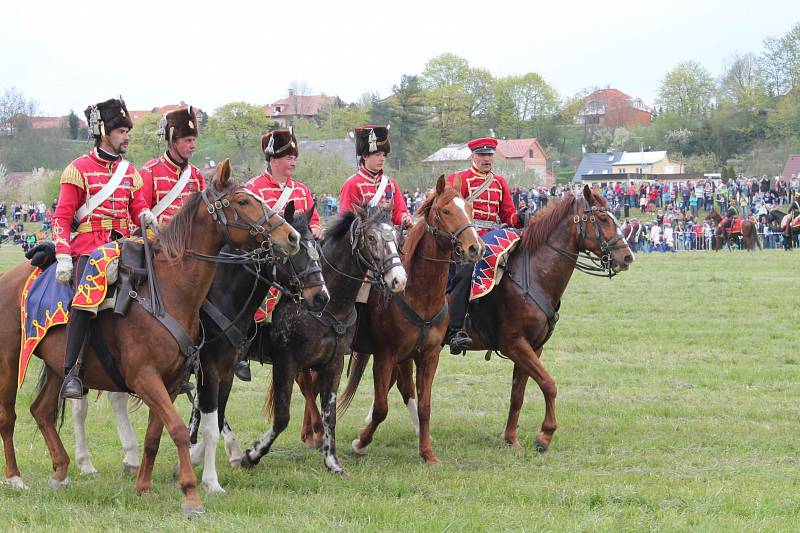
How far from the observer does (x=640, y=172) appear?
281 ft

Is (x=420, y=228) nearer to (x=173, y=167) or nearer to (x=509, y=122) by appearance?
(x=173, y=167)

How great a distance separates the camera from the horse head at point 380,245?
324 inches

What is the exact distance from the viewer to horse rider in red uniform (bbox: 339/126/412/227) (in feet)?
32.6

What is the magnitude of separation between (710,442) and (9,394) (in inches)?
250

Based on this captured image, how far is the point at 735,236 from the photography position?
3872cm

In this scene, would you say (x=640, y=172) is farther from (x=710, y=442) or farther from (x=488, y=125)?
(x=710, y=442)

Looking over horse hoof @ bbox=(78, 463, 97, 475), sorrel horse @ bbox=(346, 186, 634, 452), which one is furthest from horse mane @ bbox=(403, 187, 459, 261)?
horse hoof @ bbox=(78, 463, 97, 475)

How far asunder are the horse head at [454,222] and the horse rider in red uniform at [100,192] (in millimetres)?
2563

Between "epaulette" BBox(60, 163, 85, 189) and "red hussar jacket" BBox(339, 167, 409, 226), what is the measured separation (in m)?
2.62

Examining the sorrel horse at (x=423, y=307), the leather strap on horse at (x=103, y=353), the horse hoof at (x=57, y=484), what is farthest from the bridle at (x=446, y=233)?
the horse hoof at (x=57, y=484)

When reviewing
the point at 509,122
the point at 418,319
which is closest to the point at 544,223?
the point at 418,319

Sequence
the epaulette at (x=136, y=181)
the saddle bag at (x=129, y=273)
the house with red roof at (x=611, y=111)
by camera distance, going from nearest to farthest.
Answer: the saddle bag at (x=129, y=273) < the epaulette at (x=136, y=181) < the house with red roof at (x=611, y=111)

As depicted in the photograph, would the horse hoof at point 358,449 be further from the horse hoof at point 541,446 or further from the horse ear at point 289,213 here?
the horse ear at point 289,213

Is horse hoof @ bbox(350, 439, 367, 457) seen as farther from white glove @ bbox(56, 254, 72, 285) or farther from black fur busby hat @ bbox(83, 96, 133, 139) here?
black fur busby hat @ bbox(83, 96, 133, 139)
